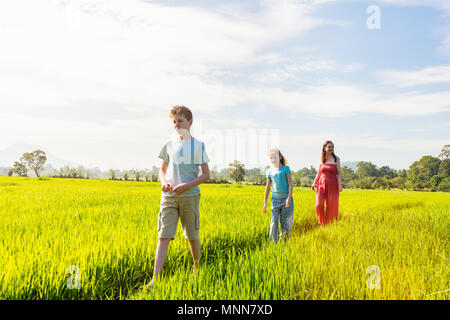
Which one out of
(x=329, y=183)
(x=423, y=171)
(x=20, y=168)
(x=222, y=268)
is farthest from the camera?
(x=20, y=168)

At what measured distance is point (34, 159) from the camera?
61.3 metres

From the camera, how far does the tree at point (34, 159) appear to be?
198 ft

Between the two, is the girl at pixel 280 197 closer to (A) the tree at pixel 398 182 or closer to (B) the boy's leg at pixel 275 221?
(B) the boy's leg at pixel 275 221

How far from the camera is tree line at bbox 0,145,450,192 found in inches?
1462

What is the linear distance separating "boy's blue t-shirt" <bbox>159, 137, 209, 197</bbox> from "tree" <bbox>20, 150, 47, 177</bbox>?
6839cm

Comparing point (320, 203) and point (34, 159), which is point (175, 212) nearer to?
point (320, 203)

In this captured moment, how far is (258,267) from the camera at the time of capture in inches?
121

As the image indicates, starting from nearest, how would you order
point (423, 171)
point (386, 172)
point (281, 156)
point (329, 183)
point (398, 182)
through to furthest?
point (281, 156), point (329, 183), point (398, 182), point (423, 171), point (386, 172)

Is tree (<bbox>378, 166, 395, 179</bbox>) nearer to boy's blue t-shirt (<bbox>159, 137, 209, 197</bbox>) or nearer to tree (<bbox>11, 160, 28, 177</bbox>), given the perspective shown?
boy's blue t-shirt (<bbox>159, 137, 209, 197</bbox>)

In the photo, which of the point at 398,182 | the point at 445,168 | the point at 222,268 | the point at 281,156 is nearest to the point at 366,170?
the point at 398,182

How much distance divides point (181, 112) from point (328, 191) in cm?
459

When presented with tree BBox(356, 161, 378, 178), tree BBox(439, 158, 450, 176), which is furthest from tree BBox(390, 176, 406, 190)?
tree BBox(356, 161, 378, 178)

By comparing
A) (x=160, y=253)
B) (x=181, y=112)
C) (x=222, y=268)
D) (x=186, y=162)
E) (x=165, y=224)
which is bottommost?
(x=222, y=268)

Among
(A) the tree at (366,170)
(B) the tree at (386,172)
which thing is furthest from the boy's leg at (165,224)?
(A) the tree at (366,170)
